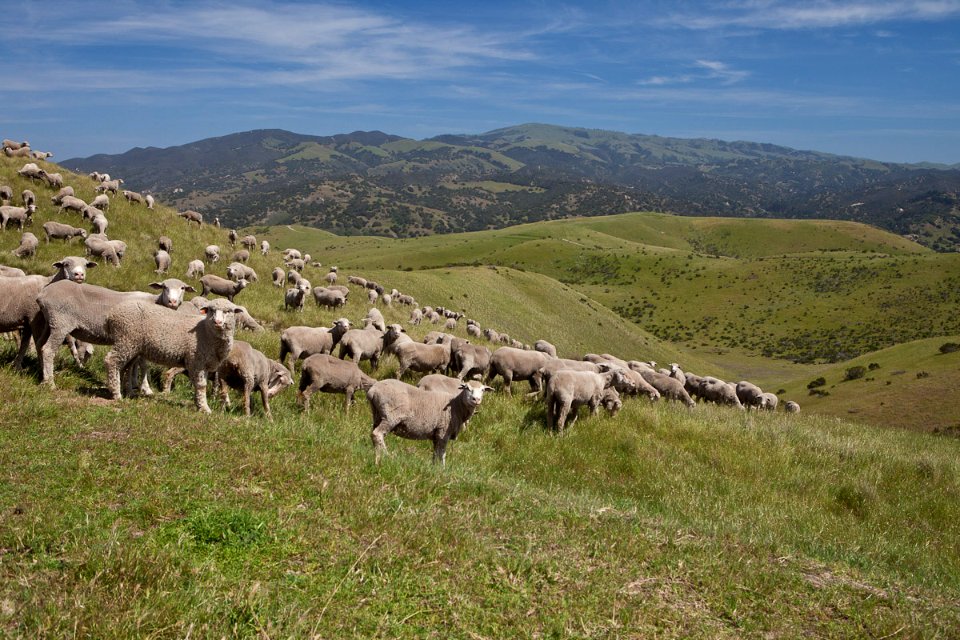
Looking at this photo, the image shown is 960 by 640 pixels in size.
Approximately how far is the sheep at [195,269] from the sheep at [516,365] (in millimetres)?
13700

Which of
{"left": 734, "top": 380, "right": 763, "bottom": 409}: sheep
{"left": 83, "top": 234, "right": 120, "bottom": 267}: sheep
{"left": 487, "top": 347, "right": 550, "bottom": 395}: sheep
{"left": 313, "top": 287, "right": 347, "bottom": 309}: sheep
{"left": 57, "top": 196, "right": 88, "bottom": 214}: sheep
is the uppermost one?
{"left": 57, "top": 196, "right": 88, "bottom": 214}: sheep

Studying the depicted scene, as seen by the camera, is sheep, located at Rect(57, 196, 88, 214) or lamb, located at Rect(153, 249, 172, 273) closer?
lamb, located at Rect(153, 249, 172, 273)

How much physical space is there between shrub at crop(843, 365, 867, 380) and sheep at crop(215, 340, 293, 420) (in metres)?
56.1

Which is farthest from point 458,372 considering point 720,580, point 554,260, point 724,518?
point 554,260

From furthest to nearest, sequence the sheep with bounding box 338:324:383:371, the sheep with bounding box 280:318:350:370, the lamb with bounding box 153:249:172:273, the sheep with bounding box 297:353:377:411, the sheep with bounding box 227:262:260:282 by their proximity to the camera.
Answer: the sheep with bounding box 227:262:260:282, the lamb with bounding box 153:249:172:273, the sheep with bounding box 338:324:383:371, the sheep with bounding box 280:318:350:370, the sheep with bounding box 297:353:377:411

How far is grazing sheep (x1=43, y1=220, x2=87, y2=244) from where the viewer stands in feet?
73.7

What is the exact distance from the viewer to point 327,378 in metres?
13.9

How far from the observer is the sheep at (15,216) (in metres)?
22.3

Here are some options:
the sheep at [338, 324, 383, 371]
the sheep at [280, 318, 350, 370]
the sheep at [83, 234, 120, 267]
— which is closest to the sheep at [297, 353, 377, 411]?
the sheep at [280, 318, 350, 370]

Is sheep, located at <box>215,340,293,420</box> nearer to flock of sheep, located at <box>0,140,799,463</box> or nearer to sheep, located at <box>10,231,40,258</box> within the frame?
flock of sheep, located at <box>0,140,799,463</box>

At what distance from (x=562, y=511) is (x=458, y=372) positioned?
13124 mm

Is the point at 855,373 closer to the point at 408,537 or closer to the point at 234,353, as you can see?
the point at 234,353

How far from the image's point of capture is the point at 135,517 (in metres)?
5.97

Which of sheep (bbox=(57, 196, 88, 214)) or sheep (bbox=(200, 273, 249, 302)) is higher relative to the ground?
sheep (bbox=(57, 196, 88, 214))
